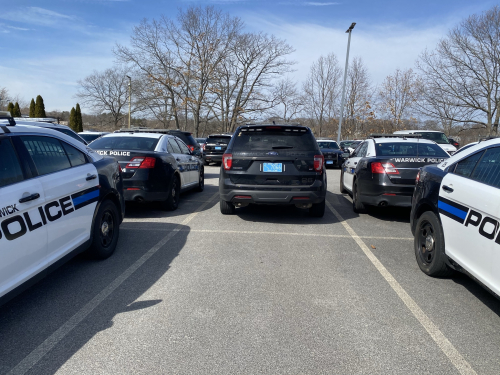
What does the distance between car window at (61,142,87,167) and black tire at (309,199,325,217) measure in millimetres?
4255

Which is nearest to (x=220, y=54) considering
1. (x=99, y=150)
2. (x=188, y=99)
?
(x=188, y=99)

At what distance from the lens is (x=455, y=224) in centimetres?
384

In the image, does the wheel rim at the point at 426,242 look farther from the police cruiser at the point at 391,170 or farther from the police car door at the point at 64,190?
the police car door at the point at 64,190

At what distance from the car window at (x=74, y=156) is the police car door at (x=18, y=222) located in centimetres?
92

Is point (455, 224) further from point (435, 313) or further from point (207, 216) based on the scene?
point (207, 216)

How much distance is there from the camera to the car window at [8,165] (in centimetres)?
312

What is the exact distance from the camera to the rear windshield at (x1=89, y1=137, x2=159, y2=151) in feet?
25.2

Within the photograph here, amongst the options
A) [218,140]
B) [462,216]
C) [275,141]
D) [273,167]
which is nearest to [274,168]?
[273,167]

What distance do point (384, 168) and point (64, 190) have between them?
211 inches

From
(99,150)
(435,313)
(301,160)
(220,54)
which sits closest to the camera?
(435,313)

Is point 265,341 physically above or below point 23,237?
below

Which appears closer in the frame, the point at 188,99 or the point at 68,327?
the point at 68,327

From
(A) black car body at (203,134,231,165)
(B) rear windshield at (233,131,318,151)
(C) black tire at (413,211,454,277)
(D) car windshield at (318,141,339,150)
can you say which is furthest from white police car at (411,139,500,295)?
(D) car windshield at (318,141,339,150)

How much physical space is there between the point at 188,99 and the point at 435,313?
39.9 meters
